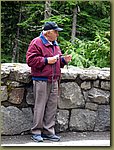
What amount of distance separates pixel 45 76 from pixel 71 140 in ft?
2.67

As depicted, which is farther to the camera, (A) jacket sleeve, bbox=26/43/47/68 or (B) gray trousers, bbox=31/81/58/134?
(B) gray trousers, bbox=31/81/58/134

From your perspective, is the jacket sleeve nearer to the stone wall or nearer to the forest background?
the stone wall

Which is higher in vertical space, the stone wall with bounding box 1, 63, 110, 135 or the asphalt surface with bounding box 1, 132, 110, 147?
the stone wall with bounding box 1, 63, 110, 135

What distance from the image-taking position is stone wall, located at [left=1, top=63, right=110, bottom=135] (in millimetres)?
4117

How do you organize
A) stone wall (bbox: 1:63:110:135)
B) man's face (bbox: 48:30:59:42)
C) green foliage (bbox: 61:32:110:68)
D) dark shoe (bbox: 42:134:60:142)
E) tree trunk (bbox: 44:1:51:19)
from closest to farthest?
man's face (bbox: 48:30:59:42) < dark shoe (bbox: 42:134:60:142) < stone wall (bbox: 1:63:110:135) < green foliage (bbox: 61:32:110:68) < tree trunk (bbox: 44:1:51:19)

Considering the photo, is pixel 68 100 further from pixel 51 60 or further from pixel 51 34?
pixel 51 34

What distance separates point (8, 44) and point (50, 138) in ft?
13.0

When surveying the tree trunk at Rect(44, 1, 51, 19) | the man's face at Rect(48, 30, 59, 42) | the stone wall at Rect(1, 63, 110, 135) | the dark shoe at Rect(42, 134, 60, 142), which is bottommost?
the dark shoe at Rect(42, 134, 60, 142)

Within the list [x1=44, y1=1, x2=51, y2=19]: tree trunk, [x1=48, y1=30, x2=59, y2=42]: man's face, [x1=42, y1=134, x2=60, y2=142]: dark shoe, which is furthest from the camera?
[x1=44, y1=1, x2=51, y2=19]: tree trunk

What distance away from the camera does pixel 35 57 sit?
3.75 metres

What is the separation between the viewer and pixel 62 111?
14.2 feet

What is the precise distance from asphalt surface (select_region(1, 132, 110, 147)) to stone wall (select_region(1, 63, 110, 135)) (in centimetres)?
7

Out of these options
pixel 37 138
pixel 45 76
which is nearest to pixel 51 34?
pixel 45 76

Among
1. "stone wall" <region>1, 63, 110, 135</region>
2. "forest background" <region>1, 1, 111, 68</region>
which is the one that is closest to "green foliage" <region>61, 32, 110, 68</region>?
"stone wall" <region>1, 63, 110, 135</region>
